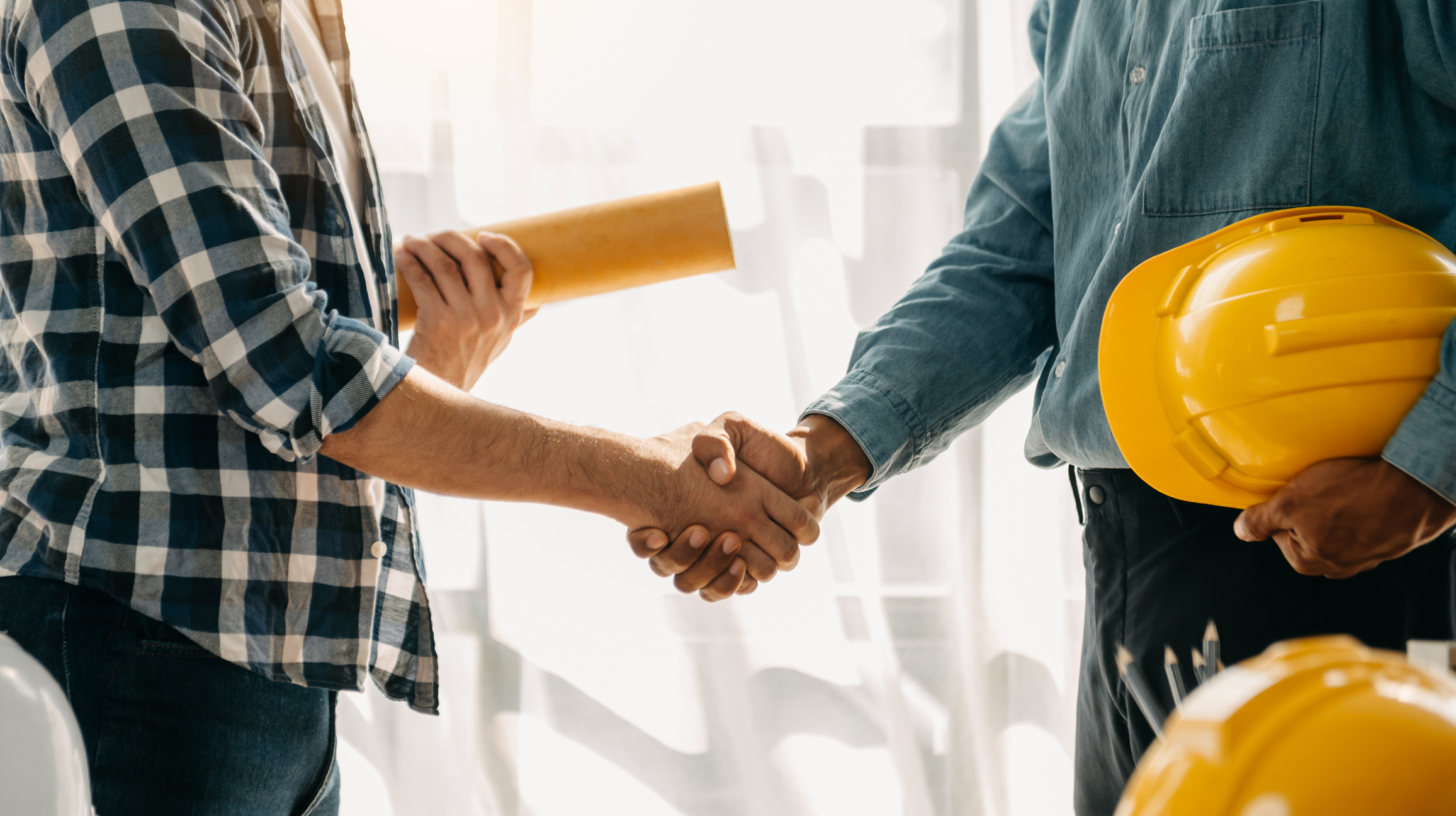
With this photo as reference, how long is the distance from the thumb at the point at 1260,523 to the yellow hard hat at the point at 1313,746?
13.0 inches

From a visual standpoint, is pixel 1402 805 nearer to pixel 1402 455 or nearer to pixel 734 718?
pixel 1402 455

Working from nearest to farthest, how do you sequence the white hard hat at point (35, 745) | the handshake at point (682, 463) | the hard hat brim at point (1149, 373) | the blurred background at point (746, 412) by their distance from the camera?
the white hard hat at point (35, 745)
the hard hat brim at point (1149, 373)
the handshake at point (682, 463)
the blurred background at point (746, 412)

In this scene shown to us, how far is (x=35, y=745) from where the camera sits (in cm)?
52

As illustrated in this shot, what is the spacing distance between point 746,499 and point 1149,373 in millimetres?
642

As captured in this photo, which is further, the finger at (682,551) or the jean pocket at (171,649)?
the finger at (682,551)

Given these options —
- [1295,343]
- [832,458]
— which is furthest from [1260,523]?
[832,458]

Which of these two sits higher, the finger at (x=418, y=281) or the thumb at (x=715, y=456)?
the finger at (x=418, y=281)

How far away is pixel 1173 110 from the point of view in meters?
0.88

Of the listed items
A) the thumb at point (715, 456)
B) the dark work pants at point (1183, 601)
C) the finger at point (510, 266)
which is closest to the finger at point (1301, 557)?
the dark work pants at point (1183, 601)

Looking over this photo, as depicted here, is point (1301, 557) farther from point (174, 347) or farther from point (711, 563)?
point (174, 347)

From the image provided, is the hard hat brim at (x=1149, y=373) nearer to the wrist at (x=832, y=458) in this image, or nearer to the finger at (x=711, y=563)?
the wrist at (x=832, y=458)

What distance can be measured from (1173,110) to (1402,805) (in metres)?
0.72

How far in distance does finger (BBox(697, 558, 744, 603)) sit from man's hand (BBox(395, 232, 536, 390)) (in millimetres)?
430

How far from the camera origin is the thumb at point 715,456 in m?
1.25
